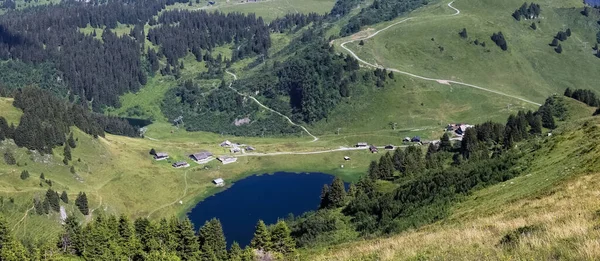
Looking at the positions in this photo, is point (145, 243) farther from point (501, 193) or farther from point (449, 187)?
point (501, 193)

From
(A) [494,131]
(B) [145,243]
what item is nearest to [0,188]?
(B) [145,243]

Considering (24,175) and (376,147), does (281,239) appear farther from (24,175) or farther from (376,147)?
(376,147)

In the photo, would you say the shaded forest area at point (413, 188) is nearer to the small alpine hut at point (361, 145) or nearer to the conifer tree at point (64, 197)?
the small alpine hut at point (361, 145)

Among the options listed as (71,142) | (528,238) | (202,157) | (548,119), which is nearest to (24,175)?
(71,142)

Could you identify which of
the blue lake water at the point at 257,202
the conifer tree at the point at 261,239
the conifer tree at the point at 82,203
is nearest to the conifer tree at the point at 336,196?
the blue lake water at the point at 257,202

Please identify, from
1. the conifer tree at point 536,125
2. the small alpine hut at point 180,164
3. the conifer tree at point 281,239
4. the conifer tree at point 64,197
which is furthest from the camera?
the small alpine hut at point 180,164

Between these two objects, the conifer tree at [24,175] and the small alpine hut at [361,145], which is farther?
the small alpine hut at [361,145]

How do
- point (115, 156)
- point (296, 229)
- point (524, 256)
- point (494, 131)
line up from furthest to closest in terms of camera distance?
1. point (115, 156)
2. point (494, 131)
3. point (296, 229)
4. point (524, 256)

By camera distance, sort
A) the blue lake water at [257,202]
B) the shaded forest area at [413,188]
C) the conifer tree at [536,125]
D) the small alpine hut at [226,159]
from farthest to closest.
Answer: the small alpine hut at [226,159], the conifer tree at [536,125], the blue lake water at [257,202], the shaded forest area at [413,188]
